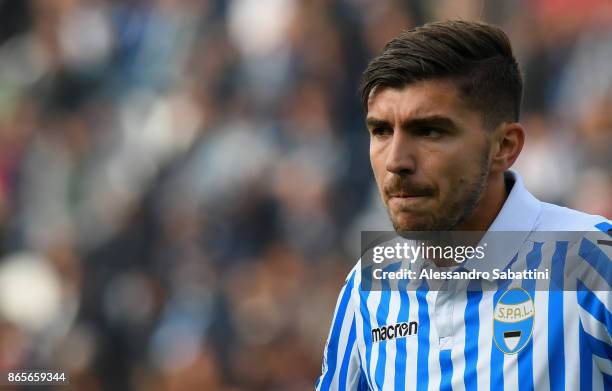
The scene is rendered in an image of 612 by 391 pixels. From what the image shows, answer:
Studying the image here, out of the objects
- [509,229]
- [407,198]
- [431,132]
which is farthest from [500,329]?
[431,132]

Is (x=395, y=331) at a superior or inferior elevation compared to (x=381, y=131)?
inferior

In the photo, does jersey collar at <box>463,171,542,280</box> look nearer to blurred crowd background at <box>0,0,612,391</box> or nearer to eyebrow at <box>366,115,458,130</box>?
eyebrow at <box>366,115,458,130</box>

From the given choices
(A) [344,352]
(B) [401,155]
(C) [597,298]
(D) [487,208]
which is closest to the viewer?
(C) [597,298]

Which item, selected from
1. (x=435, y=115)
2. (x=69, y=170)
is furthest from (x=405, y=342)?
(x=69, y=170)

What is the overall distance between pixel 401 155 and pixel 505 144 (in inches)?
11.2

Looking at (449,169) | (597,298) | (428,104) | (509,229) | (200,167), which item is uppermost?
(200,167)

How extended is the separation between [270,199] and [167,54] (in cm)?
121

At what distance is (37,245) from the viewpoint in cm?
586

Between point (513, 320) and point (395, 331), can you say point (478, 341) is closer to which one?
point (513, 320)

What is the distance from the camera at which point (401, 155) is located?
6.59 ft

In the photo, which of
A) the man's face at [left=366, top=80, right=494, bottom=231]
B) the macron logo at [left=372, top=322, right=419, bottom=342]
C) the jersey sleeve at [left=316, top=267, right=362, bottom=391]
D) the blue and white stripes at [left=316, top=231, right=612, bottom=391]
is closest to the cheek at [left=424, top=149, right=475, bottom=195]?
the man's face at [left=366, top=80, right=494, bottom=231]

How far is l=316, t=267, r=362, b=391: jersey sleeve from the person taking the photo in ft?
7.72

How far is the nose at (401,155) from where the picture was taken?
1999 millimetres

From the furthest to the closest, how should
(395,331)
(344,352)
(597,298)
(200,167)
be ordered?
(200,167) → (344,352) → (395,331) → (597,298)
